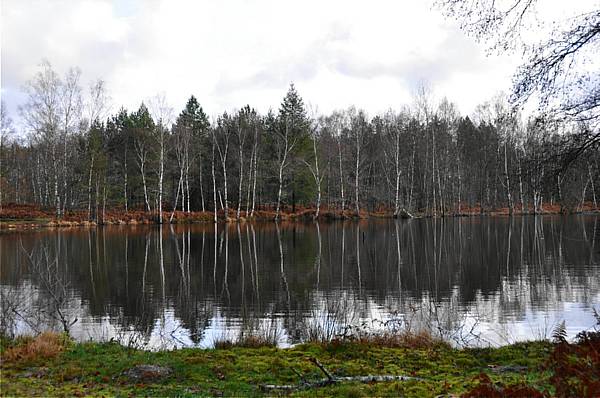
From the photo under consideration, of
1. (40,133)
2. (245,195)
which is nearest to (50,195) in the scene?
(40,133)

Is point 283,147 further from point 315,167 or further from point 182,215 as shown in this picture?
point 182,215

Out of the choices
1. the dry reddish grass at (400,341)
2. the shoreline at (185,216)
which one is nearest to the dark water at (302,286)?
the dry reddish grass at (400,341)

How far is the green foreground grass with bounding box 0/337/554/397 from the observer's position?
23.5ft

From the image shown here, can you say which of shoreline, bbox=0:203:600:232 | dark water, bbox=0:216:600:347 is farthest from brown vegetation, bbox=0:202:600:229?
dark water, bbox=0:216:600:347

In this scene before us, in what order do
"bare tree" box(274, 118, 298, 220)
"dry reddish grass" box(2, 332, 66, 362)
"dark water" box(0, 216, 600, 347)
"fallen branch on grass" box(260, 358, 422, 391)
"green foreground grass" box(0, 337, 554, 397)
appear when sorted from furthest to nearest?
"bare tree" box(274, 118, 298, 220), "dark water" box(0, 216, 600, 347), "dry reddish grass" box(2, 332, 66, 362), "fallen branch on grass" box(260, 358, 422, 391), "green foreground grass" box(0, 337, 554, 397)

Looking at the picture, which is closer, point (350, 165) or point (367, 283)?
point (367, 283)

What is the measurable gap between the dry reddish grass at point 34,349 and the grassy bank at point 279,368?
0.02 metres

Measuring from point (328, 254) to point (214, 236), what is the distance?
14400 mm

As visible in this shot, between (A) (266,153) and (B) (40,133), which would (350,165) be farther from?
(B) (40,133)

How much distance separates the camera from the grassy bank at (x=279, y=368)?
7.01 metres

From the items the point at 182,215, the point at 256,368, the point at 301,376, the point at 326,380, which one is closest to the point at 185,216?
the point at 182,215

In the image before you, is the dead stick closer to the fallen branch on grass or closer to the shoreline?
the fallen branch on grass

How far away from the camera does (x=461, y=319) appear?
45.0 ft

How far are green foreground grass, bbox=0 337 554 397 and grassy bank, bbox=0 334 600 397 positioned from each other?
0.02 m
